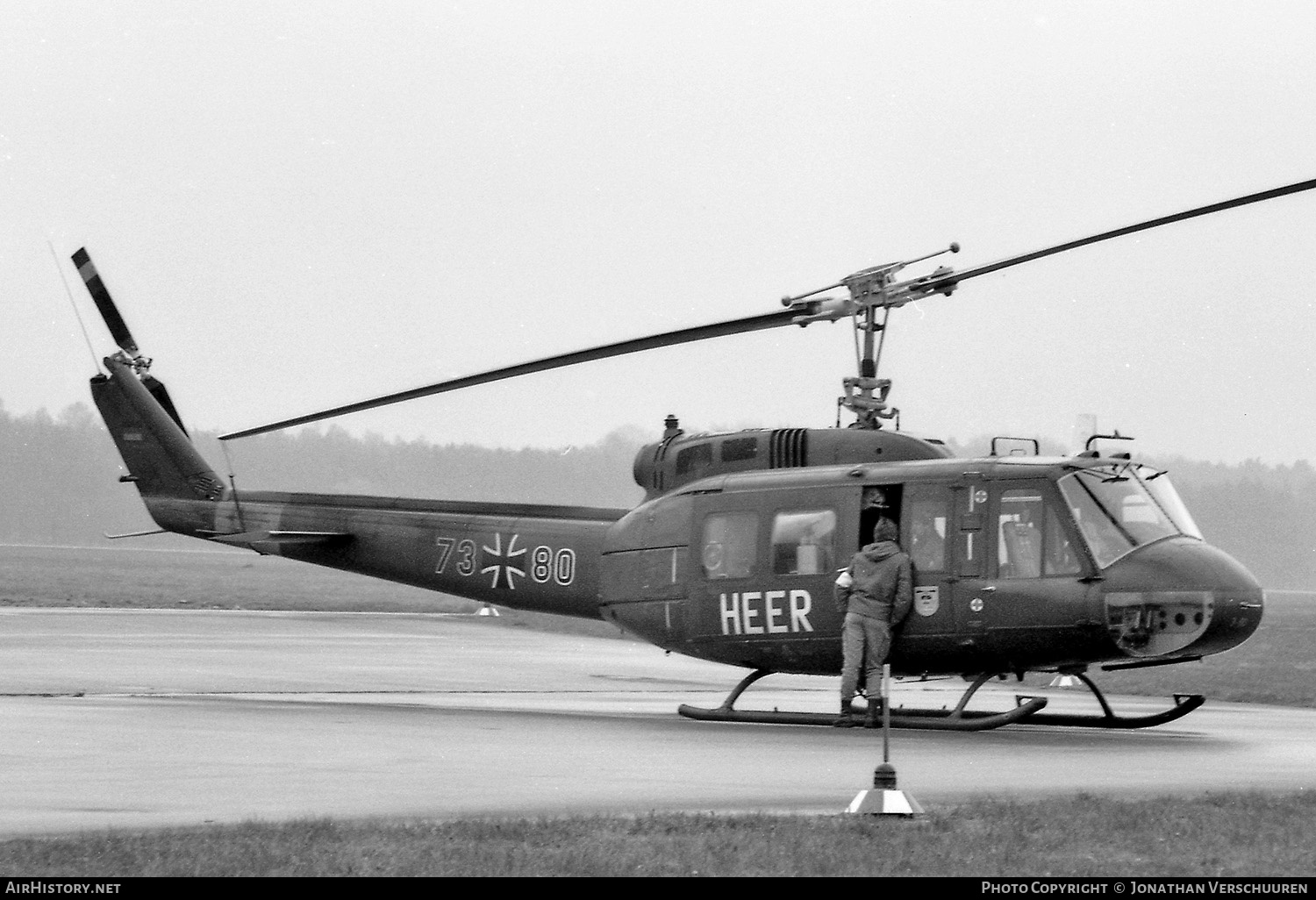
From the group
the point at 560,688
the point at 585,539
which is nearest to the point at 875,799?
the point at 585,539

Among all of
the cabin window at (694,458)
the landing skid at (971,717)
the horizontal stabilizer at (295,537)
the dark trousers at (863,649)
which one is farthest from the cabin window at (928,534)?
the horizontal stabilizer at (295,537)

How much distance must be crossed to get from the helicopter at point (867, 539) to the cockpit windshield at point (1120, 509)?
0.05 feet

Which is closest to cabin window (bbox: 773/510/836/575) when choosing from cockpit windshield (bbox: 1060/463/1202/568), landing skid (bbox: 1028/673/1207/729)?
cockpit windshield (bbox: 1060/463/1202/568)

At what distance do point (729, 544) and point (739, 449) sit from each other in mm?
1019

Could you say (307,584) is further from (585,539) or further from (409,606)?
(585,539)

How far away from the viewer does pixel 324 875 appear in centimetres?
627

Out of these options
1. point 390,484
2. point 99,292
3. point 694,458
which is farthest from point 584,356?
point 390,484

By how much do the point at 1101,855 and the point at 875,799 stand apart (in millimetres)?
1235

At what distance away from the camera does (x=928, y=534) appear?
1420 centimetres

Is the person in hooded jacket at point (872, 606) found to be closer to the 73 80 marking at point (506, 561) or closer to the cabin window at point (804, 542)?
the cabin window at point (804, 542)

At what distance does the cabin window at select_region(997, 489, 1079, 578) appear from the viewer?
538 inches

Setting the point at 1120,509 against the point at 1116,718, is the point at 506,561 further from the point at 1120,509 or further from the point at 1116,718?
the point at 1120,509

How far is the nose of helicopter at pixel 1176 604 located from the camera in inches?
520

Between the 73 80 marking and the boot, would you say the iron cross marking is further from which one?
the boot
